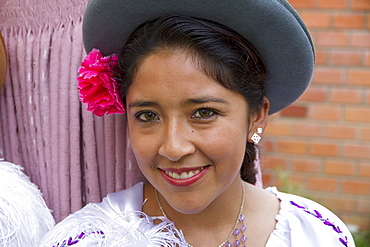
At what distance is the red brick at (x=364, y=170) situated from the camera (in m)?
2.94

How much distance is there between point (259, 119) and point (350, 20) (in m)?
1.56

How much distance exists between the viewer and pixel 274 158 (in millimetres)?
3078

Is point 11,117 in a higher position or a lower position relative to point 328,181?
higher

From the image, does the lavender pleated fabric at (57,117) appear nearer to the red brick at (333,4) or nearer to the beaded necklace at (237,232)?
the beaded necklace at (237,232)

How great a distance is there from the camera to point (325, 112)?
2.95 meters

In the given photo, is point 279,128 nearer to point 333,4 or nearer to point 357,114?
point 357,114

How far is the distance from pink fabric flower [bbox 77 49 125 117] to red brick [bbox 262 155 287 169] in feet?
5.55

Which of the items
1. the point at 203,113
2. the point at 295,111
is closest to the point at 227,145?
the point at 203,113

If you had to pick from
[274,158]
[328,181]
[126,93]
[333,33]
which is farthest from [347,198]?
[126,93]

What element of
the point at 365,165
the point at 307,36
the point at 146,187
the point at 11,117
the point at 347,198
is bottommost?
the point at 347,198

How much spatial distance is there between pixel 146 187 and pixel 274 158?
60.9 inches

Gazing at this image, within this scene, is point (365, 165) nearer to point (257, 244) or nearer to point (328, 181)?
point (328, 181)

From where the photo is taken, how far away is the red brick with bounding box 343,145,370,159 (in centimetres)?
292

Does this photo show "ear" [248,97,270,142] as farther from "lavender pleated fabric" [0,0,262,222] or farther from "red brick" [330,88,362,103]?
"red brick" [330,88,362,103]
